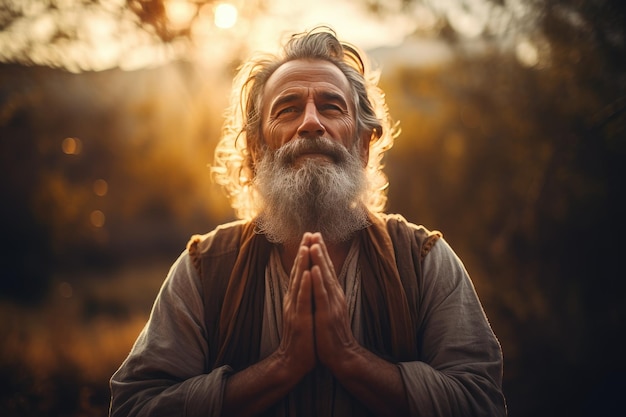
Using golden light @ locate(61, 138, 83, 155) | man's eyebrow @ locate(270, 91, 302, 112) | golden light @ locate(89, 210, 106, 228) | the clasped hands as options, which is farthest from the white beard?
golden light @ locate(61, 138, 83, 155)

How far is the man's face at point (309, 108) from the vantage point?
2445 mm

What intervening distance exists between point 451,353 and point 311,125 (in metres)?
1.46

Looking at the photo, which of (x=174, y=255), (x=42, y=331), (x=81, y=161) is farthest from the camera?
(x=174, y=255)

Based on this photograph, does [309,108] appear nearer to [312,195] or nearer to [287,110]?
[287,110]

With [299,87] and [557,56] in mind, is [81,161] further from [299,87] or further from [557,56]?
[557,56]

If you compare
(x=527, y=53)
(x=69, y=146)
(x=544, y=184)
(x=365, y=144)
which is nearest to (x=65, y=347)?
(x=69, y=146)

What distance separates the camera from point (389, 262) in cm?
232

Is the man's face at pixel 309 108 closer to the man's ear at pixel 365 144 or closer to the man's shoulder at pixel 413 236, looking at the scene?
the man's ear at pixel 365 144

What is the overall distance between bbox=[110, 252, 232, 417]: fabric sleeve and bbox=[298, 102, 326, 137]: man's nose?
3.45 feet

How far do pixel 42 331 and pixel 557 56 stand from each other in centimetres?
911

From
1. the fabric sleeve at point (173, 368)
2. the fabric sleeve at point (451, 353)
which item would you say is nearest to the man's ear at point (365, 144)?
the fabric sleeve at point (451, 353)

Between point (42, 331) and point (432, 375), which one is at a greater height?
point (42, 331)

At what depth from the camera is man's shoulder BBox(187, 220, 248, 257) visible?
2.47 m

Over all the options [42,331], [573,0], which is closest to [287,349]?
[573,0]
